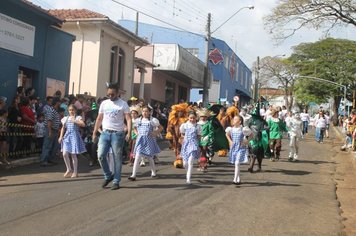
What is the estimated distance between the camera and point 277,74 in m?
79.4

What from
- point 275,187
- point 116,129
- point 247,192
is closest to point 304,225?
point 247,192

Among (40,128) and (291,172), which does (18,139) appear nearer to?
(40,128)

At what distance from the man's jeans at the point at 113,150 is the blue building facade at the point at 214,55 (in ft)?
89.2

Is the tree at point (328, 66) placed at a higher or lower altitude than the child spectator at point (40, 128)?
higher

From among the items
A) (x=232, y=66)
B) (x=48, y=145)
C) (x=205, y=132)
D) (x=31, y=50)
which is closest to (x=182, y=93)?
(x=232, y=66)

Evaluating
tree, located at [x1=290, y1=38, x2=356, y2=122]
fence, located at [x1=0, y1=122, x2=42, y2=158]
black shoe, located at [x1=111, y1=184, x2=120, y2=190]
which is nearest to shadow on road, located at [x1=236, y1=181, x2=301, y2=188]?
black shoe, located at [x1=111, y1=184, x2=120, y2=190]

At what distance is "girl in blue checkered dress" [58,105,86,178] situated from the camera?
10516mm

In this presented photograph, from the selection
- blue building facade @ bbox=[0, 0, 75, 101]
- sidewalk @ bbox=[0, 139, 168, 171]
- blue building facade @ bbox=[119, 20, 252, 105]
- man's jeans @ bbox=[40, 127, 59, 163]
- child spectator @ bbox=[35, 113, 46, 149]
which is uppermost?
blue building facade @ bbox=[119, 20, 252, 105]

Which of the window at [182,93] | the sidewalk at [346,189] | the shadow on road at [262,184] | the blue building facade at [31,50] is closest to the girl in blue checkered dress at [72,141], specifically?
the shadow on road at [262,184]

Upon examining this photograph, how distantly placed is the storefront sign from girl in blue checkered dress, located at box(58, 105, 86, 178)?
16.7ft

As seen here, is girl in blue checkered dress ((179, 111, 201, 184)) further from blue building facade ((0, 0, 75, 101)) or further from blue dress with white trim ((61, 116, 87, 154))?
blue building facade ((0, 0, 75, 101))

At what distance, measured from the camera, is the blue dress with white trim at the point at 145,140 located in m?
10.4

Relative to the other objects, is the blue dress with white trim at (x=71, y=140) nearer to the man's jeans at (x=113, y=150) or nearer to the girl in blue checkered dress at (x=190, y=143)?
the man's jeans at (x=113, y=150)

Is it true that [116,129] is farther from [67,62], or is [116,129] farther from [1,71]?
[67,62]
